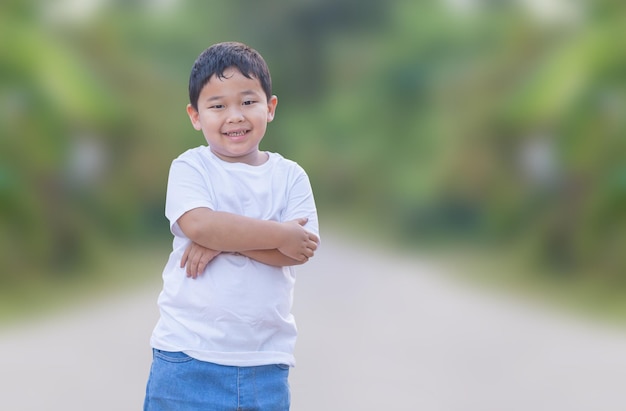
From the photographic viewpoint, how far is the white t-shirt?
105 cm

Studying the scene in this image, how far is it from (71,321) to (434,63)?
3.74 ft

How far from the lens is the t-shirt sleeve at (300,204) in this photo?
1.09m

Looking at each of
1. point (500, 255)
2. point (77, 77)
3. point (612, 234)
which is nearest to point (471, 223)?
point (500, 255)

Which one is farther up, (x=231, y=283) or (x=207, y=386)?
(x=231, y=283)

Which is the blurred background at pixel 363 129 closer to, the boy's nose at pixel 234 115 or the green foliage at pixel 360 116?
the green foliage at pixel 360 116

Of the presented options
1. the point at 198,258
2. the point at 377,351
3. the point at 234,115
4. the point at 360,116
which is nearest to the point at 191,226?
the point at 198,258

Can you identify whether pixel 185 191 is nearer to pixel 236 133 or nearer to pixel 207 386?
pixel 236 133

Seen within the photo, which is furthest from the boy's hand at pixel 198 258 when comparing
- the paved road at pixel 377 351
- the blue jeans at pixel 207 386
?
the paved road at pixel 377 351

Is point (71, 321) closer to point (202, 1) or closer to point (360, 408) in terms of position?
point (360, 408)

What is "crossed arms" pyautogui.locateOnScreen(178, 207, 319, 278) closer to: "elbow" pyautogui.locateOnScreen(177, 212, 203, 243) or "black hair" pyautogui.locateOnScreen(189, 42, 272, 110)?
"elbow" pyautogui.locateOnScreen(177, 212, 203, 243)

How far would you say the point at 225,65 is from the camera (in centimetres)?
108

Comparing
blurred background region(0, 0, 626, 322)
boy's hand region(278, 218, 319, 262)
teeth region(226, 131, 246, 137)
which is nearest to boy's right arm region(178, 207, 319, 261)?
boy's hand region(278, 218, 319, 262)

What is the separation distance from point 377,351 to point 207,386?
45.0 inches

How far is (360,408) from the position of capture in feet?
6.69
